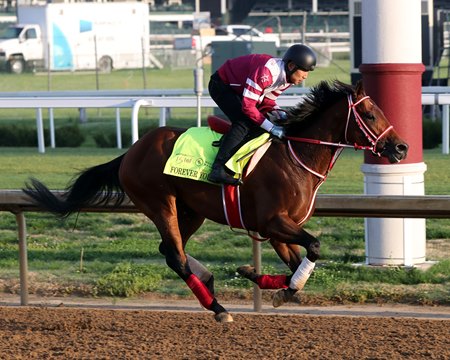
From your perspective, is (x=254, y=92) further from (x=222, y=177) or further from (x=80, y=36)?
(x=80, y=36)

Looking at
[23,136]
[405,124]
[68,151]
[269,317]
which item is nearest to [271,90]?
[269,317]

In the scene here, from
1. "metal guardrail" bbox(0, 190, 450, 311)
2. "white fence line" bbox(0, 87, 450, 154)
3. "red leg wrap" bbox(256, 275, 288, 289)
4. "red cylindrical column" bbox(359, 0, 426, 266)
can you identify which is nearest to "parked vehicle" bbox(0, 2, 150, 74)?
"white fence line" bbox(0, 87, 450, 154)

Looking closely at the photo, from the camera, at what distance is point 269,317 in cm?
694

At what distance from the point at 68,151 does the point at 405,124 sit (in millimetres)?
8851

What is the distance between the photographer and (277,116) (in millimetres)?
6750

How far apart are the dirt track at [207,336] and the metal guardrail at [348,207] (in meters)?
0.44

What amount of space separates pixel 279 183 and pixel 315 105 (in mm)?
572

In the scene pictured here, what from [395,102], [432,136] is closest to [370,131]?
[395,102]

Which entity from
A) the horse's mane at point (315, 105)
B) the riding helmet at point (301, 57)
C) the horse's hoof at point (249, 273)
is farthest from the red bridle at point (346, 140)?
the horse's hoof at point (249, 273)

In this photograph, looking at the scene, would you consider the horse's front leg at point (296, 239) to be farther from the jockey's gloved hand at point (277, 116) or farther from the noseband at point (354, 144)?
the jockey's gloved hand at point (277, 116)

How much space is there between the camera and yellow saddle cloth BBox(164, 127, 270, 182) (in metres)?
6.50

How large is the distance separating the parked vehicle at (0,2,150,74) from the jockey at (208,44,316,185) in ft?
87.6

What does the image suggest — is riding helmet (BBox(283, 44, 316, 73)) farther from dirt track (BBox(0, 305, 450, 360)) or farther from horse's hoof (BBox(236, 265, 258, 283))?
dirt track (BBox(0, 305, 450, 360))

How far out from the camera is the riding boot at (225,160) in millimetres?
6469
